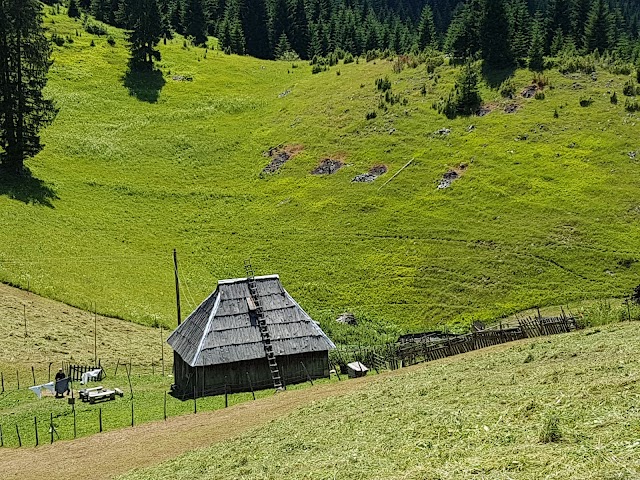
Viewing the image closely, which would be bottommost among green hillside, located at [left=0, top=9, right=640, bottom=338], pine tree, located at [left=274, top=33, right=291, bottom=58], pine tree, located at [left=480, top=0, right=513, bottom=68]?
green hillside, located at [left=0, top=9, right=640, bottom=338]

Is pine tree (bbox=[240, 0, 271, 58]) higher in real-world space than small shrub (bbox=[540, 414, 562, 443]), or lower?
higher

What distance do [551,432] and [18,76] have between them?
7461 centimetres

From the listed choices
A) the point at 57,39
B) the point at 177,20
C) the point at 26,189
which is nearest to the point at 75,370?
the point at 26,189

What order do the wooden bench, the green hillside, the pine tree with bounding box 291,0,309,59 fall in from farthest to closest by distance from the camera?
the pine tree with bounding box 291,0,309,59, the green hillside, the wooden bench

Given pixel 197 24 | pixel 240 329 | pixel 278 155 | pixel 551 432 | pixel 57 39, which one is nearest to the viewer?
pixel 551 432

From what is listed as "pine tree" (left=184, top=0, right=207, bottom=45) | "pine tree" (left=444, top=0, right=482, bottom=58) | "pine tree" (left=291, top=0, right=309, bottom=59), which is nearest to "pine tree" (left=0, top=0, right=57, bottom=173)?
"pine tree" (left=444, top=0, right=482, bottom=58)

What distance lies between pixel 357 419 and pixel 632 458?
11462mm

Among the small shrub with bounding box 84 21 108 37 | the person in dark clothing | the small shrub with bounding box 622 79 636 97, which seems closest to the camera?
the person in dark clothing

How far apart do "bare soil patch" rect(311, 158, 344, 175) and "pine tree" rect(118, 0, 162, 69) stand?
50.4 m

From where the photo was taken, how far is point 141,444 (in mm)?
27703

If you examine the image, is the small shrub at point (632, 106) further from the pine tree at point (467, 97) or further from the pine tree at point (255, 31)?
the pine tree at point (255, 31)

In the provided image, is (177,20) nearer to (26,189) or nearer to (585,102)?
(26,189)

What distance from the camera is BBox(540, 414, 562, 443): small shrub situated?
1495cm

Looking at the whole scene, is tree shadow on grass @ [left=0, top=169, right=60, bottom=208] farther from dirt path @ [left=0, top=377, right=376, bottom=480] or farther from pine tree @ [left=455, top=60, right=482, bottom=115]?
pine tree @ [left=455, top=60, right=482, bottom=115]
